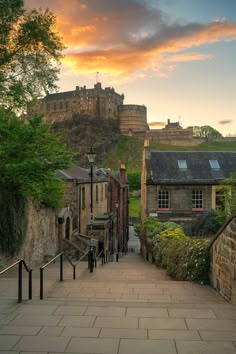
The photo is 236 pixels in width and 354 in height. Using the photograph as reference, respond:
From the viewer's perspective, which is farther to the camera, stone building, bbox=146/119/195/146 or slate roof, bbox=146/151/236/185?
stone building, bbox=146/119/195/146

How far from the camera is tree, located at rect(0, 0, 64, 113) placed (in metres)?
17.0

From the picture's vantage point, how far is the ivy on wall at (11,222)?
1429 cm

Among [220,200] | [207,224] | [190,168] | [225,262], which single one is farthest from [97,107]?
[225,262]

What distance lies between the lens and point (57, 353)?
15.9 ft

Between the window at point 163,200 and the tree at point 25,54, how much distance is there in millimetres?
15033

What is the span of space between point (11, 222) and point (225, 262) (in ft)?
28.5

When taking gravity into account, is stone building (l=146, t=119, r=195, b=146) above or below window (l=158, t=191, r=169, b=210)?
above

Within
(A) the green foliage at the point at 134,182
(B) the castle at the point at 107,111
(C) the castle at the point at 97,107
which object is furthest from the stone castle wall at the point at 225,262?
(B) the castle at the point at 107,111

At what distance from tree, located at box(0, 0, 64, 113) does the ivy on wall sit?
5082 millimetres

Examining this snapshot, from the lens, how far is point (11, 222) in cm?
1466

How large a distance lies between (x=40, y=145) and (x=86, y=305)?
28.3 feet

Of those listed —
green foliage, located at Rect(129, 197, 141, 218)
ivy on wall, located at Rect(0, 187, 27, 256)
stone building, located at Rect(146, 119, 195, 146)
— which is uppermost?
stone building, located at Rect(146, 119, 195, 146)

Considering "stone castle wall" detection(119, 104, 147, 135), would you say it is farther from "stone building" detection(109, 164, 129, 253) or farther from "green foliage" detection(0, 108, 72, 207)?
"green foliage" detection(0, 108, 72, 207)

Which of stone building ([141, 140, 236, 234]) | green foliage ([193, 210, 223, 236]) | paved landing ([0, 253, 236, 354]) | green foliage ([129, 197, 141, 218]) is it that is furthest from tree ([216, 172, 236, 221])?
green foliage ([129, 197, 141, 218])
